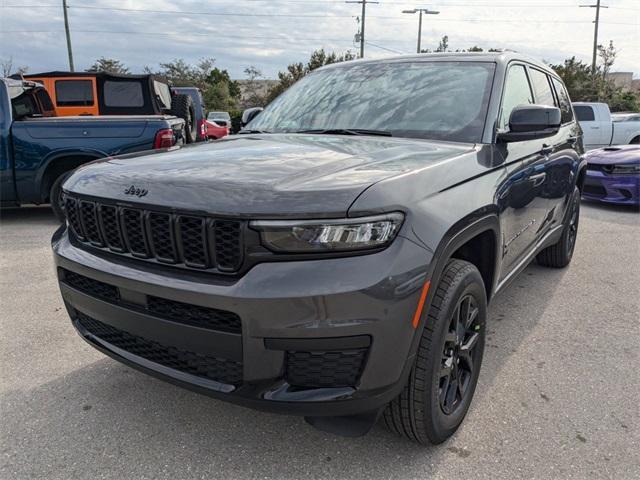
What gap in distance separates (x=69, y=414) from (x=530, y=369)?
2.49m

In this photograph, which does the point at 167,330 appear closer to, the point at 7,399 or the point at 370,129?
the point at 7,399

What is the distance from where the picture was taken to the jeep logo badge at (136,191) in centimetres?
203

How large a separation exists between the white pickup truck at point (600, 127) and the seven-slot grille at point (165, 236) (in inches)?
572

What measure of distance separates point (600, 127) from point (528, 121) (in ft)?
44.5

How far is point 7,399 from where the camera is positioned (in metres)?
2.70

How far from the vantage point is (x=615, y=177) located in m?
8.14

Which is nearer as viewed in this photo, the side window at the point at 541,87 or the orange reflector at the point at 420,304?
the orange reflector at the point at 420,304

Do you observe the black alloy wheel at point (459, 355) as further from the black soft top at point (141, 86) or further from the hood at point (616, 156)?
the black soft top at point (141, 86)

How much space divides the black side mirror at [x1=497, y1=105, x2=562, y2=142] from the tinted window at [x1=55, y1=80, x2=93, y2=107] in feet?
32.7

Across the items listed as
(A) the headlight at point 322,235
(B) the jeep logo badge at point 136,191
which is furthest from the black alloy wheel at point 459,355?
(B) the jeep logo badge at point 136,191

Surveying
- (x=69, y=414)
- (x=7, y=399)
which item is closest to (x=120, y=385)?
(x=69, y=414)

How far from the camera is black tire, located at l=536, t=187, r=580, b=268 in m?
4.68

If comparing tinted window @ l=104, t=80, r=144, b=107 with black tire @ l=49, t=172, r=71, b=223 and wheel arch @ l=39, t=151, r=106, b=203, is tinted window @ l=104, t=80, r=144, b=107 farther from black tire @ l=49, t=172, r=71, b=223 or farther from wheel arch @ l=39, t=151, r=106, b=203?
black tire @ l=49, t=172, r=71, b=223

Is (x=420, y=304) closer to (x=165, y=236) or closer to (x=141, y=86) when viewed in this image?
(x=165, y=236)
